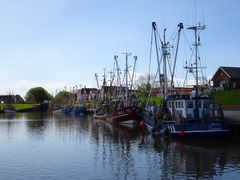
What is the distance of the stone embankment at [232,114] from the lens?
53722 mm

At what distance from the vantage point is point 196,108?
49.6m

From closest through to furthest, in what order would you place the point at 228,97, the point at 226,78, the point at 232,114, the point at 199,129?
1. the point at 199,129
2. the point at 232,114
3. the point at 228,97
4. the point at 226,78

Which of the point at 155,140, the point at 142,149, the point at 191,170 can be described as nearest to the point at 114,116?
the point at 155,140

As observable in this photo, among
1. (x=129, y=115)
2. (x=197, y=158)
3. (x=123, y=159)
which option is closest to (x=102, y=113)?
(x=129, y=115)

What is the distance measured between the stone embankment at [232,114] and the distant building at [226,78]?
24651mm

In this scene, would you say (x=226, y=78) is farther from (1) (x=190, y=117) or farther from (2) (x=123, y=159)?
(2) (x=123, y=159)

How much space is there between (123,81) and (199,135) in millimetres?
60033

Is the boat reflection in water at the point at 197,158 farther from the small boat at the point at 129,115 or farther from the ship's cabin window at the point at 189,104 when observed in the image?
the small boat at the point at 129,115

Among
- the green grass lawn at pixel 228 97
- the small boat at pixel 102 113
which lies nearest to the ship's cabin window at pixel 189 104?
the green grass lawn at pixel 228 97

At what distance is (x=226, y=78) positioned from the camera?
88438 millimetres

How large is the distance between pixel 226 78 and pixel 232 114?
3270 centimetres

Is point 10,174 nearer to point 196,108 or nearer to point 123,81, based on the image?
point 196,108

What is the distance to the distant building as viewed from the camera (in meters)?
85.9

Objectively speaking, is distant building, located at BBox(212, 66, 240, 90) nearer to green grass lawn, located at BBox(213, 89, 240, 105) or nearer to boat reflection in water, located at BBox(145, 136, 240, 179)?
green grass lawn, located at BBox(213, 89, 240, 105)
